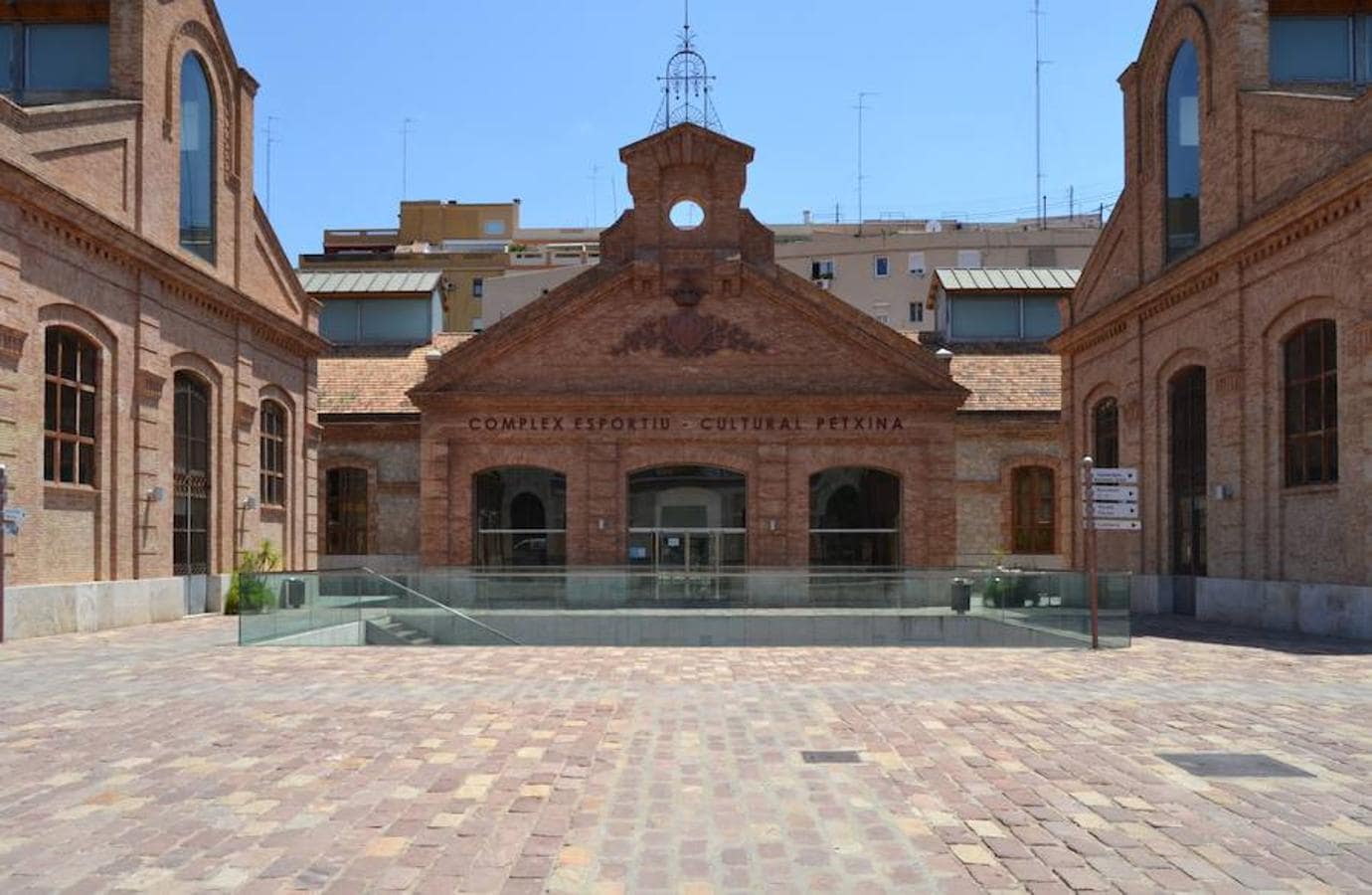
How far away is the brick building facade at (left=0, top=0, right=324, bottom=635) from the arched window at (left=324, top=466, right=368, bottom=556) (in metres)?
5.50

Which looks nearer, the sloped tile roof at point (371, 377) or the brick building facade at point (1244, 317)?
the brick building facade at point (1244, 317)

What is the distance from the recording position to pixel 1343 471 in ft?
61.6

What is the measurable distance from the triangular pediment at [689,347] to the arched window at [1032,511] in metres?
6.29

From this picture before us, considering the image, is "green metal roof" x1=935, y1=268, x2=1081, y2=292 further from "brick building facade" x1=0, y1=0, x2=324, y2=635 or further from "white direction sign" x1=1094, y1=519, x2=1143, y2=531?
"white direction sign" x1=1094, y1=519, x2=1143, y2=531

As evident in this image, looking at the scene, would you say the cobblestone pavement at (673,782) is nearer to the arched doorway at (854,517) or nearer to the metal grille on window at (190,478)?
the metal grille on window at (190,478)

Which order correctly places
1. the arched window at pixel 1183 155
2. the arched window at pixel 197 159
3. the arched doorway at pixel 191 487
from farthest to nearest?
the arched window at pixel 1183 155, the arched window at pixel 197 159, the arched doorway at pixel 191 487

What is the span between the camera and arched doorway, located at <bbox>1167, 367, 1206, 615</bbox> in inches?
977

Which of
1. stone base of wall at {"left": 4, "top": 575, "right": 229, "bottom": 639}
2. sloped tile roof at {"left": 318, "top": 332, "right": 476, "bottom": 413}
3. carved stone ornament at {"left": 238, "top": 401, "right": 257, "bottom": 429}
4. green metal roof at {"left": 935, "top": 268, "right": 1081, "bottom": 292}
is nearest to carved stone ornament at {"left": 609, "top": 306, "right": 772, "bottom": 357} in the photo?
sloped tile roof at {"left": 318, "top": 332, "right": 476, "bottom": 413}

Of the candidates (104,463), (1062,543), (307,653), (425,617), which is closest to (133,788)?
(307,653)

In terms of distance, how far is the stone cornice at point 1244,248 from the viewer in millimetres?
18766

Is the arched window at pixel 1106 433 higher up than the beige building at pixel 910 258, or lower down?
lower down

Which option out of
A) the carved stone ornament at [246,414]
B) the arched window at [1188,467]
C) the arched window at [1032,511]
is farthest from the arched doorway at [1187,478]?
the carved stone ornament at [246,414]

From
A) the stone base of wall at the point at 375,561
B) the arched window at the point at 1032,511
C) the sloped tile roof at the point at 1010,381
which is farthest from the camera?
the sloped tile roof at the point at 1010,381

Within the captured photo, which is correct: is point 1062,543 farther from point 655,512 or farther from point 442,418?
point 442,418
